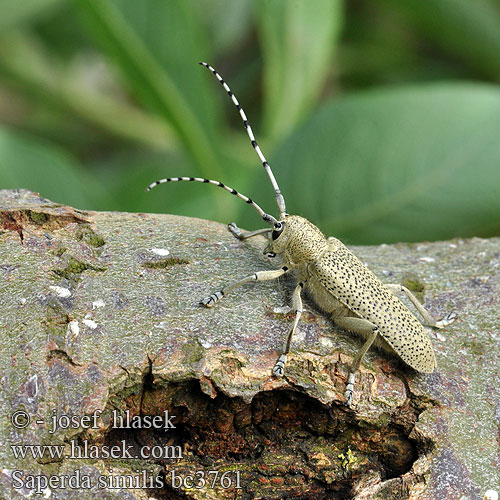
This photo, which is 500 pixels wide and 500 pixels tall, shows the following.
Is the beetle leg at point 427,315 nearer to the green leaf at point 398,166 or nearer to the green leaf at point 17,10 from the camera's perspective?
the green leaf at point 398,166

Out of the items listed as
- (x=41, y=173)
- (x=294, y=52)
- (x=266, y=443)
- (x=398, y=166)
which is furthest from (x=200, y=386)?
(x=294, y=52)

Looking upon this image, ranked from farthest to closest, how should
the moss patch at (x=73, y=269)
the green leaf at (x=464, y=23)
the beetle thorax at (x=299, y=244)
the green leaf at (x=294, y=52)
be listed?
the green leaf at (x=464, y=23) → the green leaf at (x=294, y=52) → the beetle thorax at (x=299, y=244) → the moss patch at (x=73, y=269)

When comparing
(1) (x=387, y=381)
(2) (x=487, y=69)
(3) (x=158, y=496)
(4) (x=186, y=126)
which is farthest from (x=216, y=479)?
(2) (x=487, y=69)

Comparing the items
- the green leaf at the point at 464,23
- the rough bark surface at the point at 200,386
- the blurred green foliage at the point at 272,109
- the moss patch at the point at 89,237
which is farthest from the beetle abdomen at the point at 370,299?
the green leaf at the point at 464,23

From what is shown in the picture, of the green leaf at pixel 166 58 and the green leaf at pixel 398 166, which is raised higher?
the green leaf at pixel 166 58

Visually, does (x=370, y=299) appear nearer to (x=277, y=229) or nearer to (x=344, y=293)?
(x=344, y=293)

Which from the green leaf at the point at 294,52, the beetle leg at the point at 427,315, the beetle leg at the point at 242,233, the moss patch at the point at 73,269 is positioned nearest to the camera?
the moss patch at the point at 73,269

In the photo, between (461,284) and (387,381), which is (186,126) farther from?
(387,381)

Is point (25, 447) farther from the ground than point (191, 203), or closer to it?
closer to it
